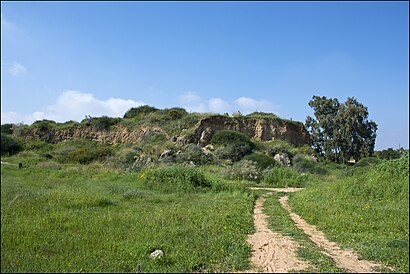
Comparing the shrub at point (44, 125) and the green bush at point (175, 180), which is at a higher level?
the shrub at point (44, 125)

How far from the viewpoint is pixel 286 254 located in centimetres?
698

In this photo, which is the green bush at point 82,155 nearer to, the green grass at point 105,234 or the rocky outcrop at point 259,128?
the rocky outcrop at point 259,128

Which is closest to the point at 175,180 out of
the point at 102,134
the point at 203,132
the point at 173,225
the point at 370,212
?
the point at 173,225

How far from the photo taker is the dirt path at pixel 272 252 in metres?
6.16

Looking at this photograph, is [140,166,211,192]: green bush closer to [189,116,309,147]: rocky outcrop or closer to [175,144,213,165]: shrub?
[175,144,213,165]: shrub

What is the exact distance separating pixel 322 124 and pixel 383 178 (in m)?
38.9

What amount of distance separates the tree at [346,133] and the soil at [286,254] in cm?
4264

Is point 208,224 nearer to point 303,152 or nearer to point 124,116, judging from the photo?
point 303,152

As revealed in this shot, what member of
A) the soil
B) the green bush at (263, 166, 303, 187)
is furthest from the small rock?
the green bush at (263, 166, 303, 187)

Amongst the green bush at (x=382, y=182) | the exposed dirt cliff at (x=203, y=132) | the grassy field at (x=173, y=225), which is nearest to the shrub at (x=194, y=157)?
the exposed dirt cliff at (x=203, y=132)

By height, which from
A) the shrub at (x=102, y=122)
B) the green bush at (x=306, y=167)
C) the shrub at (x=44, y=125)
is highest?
the shrub at (x=102, y=122)

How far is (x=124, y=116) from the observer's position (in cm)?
5000

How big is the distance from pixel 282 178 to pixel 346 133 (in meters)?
27.4

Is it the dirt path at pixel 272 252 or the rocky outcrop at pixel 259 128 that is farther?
the rocky outcrop at pixel 259 128
